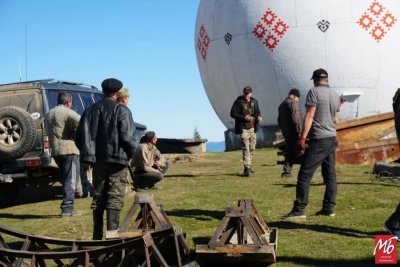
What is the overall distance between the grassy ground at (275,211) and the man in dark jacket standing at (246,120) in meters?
0.53

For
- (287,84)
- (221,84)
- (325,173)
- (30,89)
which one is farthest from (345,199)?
(221,84)

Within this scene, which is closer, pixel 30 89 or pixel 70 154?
pixel 70 154

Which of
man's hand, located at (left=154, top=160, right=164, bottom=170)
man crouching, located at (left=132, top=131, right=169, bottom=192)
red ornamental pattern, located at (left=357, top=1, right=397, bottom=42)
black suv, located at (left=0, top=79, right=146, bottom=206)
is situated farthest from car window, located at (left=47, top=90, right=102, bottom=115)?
red ornamental pattern, located at (left=357, top=1, right=397, bottom=42)

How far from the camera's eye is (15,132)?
1054cm

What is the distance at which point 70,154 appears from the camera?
9.22 metres

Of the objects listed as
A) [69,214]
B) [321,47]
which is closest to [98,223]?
[69,214]

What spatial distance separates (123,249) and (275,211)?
11.9 feet

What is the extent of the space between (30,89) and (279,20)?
13730mm

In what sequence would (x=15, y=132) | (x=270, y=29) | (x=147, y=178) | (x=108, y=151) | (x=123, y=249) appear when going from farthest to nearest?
(x=270, y=29), (x=147, y=178), (x=15, y=132), (x=108, y=151), (x=123, y=249)

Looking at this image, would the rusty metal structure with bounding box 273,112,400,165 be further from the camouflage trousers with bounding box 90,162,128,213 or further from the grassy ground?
the camouflage trousers with bounding box 90,162,128,213

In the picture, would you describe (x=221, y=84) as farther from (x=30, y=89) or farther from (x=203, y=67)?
(x=30, y=89)

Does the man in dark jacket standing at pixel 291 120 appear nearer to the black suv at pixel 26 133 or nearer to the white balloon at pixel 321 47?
the black suv at pixel 26 133

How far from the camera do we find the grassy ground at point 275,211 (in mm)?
6281

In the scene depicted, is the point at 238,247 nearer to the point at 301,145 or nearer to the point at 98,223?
the point at 98,223
